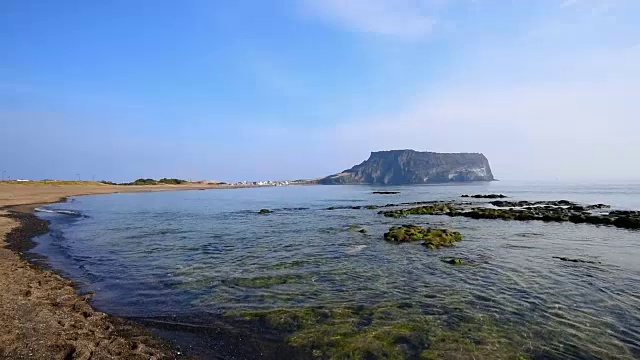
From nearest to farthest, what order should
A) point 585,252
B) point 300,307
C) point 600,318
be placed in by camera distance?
point 600,318, point 300,307, point 585,252

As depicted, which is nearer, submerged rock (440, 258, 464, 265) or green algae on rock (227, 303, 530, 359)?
green algae on rock (227, 303, 530, 359)

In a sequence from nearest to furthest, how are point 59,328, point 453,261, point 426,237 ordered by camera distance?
point 59,328
point 453,261
point 426,237

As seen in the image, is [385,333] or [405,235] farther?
[405,235]

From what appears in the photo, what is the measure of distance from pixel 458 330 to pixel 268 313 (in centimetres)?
531

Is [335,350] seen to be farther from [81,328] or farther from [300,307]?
[81,328]

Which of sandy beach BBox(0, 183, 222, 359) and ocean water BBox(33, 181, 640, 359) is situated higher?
sandy beach BBox(0, 183, 222, 359)

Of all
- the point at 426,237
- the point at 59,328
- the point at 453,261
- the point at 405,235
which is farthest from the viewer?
the point at 405,235

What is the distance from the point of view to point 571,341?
9180 millimetres

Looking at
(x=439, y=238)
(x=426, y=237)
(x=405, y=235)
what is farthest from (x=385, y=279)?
(x=405, y=235)

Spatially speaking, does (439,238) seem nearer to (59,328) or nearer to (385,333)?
(385,333)

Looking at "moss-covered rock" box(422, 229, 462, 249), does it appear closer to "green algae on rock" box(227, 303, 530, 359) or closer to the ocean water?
the ocean water

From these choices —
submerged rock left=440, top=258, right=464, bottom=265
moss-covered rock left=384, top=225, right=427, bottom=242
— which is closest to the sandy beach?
submerged rock left=440, top=258, right=464, bottom=265

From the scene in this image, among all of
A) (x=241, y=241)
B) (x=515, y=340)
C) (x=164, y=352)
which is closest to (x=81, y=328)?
(x=164, y=352)

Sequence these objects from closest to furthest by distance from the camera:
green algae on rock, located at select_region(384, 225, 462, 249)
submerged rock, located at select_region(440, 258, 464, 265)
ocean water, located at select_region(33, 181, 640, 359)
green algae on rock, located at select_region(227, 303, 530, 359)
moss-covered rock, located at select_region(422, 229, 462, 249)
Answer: green algae on rock, located at select_region(227, 303, 530, 359) < ocean water, located at select_region(33, 181, 640, 359) < submerged rock, located at select_region(440, 258, 464, 265) < moss-covered rock, located at select_region(422, 229, 462, 249) < green algae on rock, located at select_region(384, 225, 462, 249)
